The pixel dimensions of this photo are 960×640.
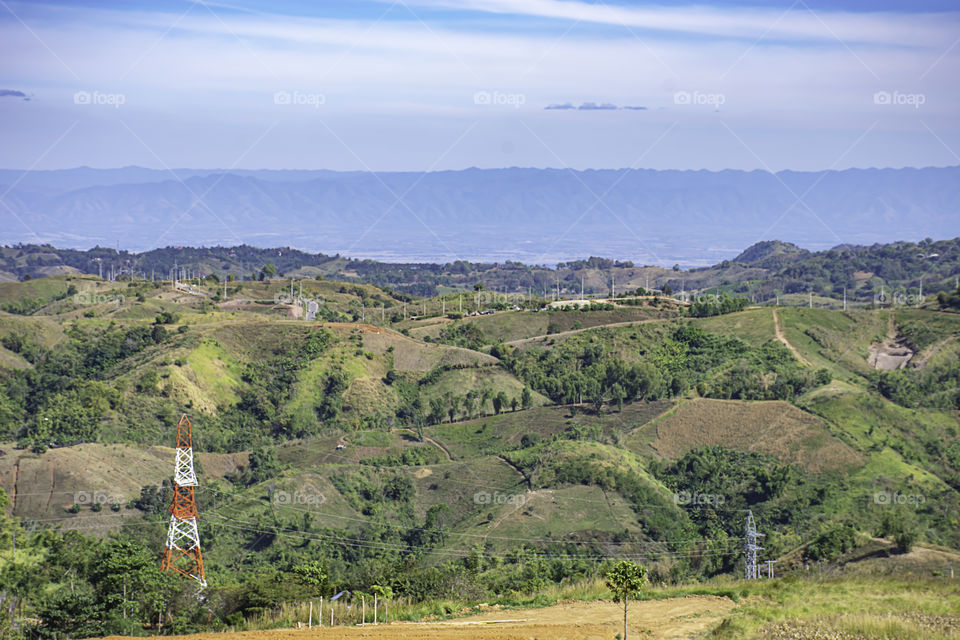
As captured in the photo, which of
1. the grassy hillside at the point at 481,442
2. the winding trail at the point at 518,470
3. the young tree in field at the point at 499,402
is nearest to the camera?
the grassy hillside at the point at 481,442

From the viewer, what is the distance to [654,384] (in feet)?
252

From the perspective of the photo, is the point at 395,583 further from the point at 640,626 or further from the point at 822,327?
the point at 822,327

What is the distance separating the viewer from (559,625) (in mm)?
24156

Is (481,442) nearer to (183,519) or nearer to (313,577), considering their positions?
(183,519)

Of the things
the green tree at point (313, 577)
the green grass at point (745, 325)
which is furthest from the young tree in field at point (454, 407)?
the green tree at point (313, 577)

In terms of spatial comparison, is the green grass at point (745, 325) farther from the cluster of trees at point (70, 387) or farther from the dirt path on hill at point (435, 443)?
the cluster of trees at point (70, 387)

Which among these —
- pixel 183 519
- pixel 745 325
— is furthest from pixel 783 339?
pixel 183 519

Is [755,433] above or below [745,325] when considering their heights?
below

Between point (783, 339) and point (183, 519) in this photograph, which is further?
point (783, 339)

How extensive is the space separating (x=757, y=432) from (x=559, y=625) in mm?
45662

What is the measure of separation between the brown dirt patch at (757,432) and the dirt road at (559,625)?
37.4 meters

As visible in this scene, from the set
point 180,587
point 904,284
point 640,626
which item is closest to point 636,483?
point 180,587

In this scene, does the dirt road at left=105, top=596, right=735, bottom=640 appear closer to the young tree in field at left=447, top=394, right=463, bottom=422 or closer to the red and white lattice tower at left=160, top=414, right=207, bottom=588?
the red and white lattice tower at left=160, top=414, right=207, bottom=588

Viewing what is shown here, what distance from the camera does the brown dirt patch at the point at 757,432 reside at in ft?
204
